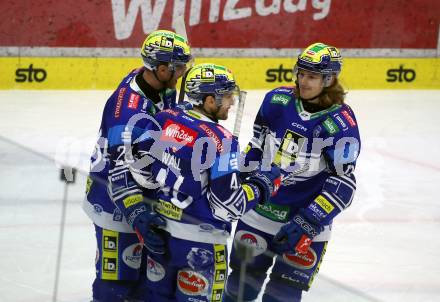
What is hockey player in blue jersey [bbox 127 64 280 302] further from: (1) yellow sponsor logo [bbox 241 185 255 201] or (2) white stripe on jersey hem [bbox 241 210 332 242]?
(2) white stripe on jersey hem [bbox 241 210 332 242]

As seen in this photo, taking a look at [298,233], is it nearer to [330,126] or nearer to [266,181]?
[266,181]

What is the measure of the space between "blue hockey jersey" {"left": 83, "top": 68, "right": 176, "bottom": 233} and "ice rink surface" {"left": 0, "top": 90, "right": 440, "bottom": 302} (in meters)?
0.09

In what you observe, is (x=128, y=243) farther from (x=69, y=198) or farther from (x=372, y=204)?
(x=372, y=204)

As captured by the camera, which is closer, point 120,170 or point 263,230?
point 120,170

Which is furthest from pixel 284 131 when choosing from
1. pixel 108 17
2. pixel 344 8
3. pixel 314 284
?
pixel 344 8

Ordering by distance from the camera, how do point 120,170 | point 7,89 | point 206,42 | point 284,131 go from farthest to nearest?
1. point 206,42
2. point 7,89
3. point 284,131
4. point 120,170

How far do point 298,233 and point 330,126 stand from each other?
48 centimetres

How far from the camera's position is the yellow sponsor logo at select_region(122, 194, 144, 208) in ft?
11.9

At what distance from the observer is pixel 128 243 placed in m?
3.93

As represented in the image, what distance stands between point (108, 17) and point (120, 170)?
17.0ft

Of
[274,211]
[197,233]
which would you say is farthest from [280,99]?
[197,233]

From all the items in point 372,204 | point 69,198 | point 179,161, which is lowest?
point 372,204

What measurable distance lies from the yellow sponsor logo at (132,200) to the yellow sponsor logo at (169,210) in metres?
0.12

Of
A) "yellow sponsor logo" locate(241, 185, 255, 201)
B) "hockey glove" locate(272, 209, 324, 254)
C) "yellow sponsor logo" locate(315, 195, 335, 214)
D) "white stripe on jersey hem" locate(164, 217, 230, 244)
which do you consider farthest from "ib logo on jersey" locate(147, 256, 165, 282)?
"yellow sponsor logo" locate(315, 195, 335, 214)
